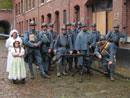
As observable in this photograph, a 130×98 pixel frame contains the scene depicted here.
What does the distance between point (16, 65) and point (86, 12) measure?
821 cm

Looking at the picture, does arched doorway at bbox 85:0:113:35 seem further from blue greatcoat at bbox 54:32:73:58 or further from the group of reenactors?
blue greatcoat at bbox 54:32:73:58

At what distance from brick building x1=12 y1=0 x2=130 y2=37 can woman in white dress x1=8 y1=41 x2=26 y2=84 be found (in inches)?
204

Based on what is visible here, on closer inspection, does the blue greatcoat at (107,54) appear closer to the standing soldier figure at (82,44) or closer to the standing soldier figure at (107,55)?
the standing soldier figure at (107,55)

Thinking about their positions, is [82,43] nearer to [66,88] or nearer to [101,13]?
[66,88]

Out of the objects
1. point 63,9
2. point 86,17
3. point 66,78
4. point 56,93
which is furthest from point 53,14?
point 56,93

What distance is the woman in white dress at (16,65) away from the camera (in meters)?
7.42

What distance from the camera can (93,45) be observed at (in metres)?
9.38

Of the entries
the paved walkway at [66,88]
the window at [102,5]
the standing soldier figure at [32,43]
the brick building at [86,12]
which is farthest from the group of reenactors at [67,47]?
the window at [102,5]

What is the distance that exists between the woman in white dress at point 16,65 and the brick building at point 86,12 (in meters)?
5.17

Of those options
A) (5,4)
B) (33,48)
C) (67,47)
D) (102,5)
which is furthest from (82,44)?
(5,4)

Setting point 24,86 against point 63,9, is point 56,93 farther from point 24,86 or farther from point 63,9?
point 63,9

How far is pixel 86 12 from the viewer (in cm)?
1464

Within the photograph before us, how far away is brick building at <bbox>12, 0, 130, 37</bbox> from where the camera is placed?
420 inches

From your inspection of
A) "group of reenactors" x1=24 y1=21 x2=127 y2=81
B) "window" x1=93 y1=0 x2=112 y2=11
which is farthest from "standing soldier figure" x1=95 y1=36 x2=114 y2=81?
"window" x1=93 y1=0 x2=112 y2=11
